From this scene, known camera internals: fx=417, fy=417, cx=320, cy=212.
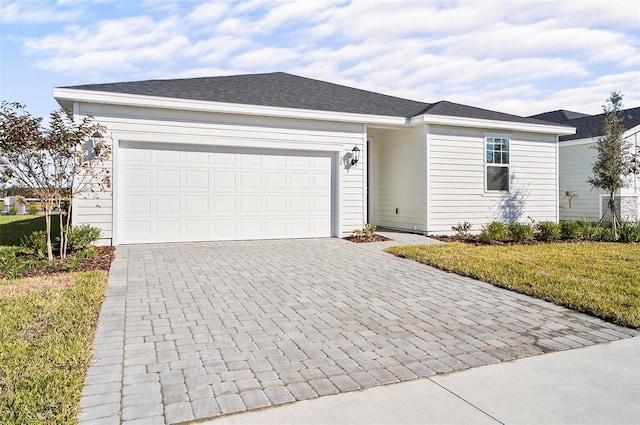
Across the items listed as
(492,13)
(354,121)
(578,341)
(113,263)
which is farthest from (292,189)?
(578,341)

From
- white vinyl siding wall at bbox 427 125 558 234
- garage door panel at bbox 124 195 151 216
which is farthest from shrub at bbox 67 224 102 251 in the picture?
white vinyl siding wall at bbox 427 125 558 234

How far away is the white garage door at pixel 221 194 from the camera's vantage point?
9234 millimetres

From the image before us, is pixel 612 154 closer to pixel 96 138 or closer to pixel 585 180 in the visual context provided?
pixel 585 180

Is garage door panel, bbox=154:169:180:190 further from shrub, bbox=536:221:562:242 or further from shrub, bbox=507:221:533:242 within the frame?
shrub, bbox=536:221:562:242

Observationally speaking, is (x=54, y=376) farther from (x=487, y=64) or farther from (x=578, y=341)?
(x=487, y=64)

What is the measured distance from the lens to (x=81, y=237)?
7965 mm

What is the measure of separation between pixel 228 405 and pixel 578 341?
321cm

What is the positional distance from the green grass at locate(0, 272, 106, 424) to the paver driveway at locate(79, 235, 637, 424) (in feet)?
0.39

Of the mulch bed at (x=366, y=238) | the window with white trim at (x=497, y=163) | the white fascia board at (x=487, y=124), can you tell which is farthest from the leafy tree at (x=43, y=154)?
the window with white trim at (x=497, y=163)

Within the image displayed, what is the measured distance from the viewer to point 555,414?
252cm

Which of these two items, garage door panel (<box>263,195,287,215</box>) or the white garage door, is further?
garage door panel (<box>263,195,287,215</box>)

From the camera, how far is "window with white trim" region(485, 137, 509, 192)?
40.7ft

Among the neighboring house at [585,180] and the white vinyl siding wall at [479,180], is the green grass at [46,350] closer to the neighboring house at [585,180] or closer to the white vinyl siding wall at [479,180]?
the white vinyl siding wall at [479,180]

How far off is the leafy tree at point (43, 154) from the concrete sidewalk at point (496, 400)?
657 centimetres
